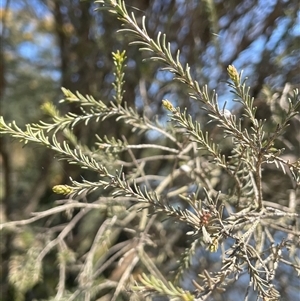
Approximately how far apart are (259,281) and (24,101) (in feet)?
4.45

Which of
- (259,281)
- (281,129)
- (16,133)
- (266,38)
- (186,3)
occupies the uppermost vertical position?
(186,3)

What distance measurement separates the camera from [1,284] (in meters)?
1.28

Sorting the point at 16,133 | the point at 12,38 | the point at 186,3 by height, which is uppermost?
the point at 12,38

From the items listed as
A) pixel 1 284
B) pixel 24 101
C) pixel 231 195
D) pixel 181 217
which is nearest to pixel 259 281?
pixel 181 217

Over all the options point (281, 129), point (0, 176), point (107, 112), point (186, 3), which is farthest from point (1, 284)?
point (281, 129)

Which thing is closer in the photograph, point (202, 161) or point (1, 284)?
point (202, 161)

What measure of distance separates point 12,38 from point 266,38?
3.38 ft

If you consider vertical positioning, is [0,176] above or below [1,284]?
above

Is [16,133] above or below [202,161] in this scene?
above

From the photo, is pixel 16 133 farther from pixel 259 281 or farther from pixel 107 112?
pixel 259 281

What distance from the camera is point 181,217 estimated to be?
0.57 meters

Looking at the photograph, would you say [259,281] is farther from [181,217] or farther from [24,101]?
[24,101]

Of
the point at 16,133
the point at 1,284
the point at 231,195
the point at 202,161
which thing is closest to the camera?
the point at 16,133

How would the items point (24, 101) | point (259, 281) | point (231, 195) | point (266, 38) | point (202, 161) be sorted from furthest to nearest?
point (24, 101) < point (266, 38) < point (202, 161) < point (231, 195) < point (259, 281)
